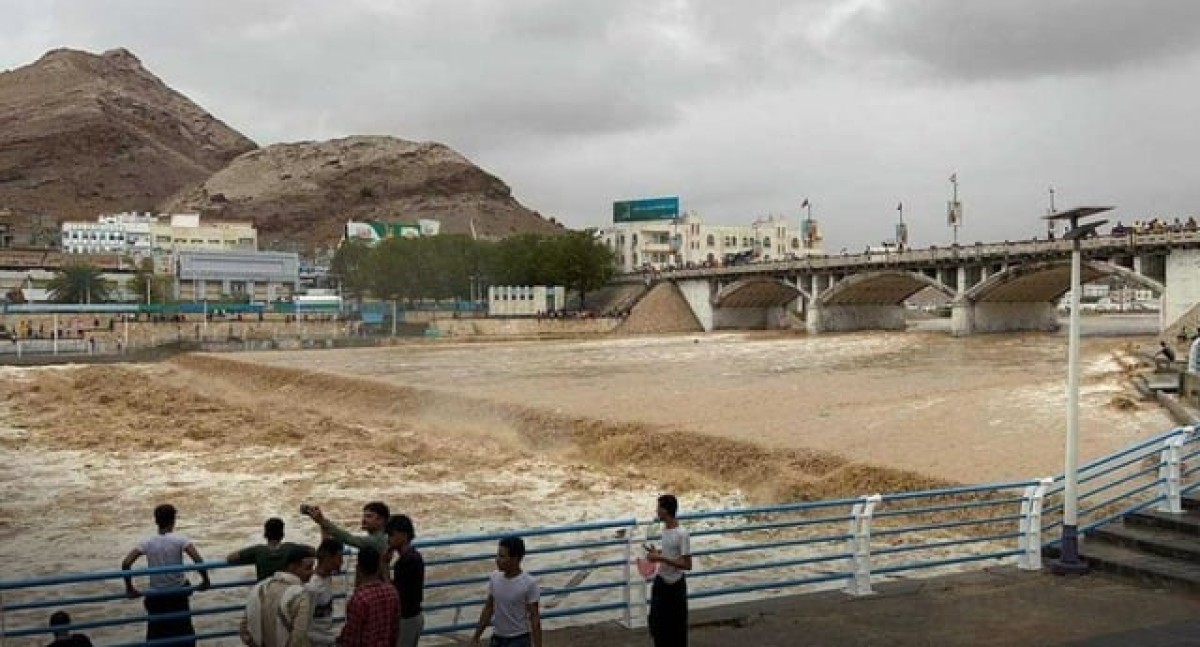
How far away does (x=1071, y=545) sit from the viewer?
1135cm

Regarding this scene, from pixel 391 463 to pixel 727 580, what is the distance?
1432 cm

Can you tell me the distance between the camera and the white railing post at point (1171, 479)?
40.0 ft

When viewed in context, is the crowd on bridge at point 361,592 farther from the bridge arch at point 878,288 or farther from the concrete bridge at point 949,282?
the bridge arch at point 878,288

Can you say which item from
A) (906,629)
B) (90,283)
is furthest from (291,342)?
(906,629)

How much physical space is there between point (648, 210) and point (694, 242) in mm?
8990

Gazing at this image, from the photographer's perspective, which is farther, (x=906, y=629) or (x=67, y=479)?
(x=67, y=479)

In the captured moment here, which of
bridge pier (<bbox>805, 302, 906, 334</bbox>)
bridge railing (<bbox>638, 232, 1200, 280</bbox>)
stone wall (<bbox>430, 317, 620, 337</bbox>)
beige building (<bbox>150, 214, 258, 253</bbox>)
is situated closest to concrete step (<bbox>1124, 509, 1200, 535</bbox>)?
bridge railing (<bbox>638, 232, 1200, 280</bbox>)

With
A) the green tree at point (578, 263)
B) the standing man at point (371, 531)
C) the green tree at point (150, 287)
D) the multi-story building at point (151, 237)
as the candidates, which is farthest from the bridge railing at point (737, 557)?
the multi-story building at point (151, 237)

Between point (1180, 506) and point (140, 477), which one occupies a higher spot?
point (1180, 506)

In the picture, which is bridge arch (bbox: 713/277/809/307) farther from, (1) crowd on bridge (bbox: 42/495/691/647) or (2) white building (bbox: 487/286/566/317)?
(1) crowd on bridge (bbox: 42/495/691/647)

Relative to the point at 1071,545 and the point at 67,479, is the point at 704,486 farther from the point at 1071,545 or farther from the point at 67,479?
the point at 67,479

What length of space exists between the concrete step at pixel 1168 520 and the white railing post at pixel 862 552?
162 inches

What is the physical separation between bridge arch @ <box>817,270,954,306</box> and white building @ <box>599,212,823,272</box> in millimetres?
39819

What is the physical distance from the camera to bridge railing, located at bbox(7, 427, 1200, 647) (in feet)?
32.8
